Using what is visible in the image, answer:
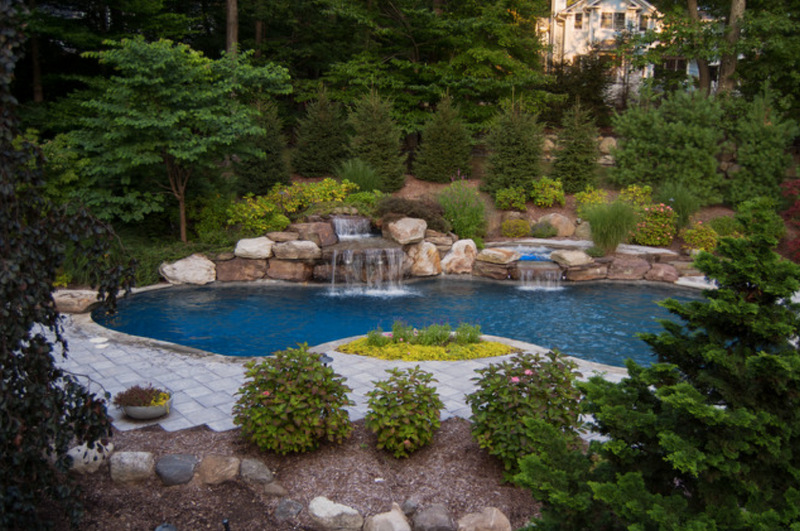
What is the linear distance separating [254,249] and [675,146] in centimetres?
1138

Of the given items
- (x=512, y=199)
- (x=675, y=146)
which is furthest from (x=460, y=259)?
(x=675, y=146)

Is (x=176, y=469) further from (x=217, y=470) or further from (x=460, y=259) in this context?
(x=460, y=259)

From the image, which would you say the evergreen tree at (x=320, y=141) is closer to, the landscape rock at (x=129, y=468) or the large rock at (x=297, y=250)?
the large rock at (x=297, y=250)

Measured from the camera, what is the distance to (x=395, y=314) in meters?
10.1

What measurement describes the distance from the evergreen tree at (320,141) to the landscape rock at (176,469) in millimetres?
13386

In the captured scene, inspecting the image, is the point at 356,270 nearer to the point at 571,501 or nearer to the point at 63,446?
the point at 63,446

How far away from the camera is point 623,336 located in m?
8.80

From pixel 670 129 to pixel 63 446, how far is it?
16.3 m

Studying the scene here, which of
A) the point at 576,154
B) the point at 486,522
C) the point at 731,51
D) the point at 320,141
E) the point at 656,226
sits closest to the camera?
the point at 486,522

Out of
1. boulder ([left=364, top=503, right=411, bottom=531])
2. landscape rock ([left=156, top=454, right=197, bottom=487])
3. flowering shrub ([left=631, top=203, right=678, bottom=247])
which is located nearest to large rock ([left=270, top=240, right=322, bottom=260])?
flowering shrub ([left=631, top=203, right=678, bottom=247])

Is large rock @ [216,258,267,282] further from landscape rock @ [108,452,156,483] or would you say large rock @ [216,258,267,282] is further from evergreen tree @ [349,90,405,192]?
landscape rock @ [108,452,156,483]

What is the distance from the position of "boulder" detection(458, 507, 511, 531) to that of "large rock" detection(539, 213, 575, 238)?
12185 mm

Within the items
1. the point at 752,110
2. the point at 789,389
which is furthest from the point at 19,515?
the point at 752,110

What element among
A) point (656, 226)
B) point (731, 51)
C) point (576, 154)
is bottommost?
point (656, 226)
